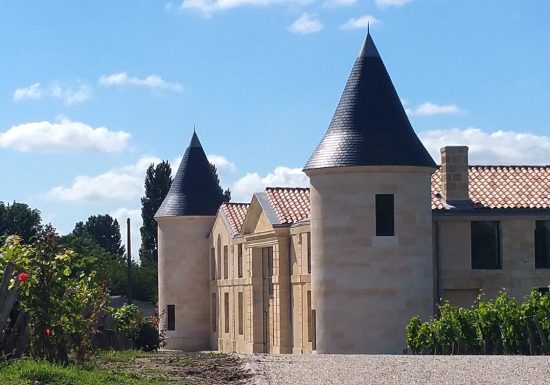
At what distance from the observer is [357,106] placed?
127ft

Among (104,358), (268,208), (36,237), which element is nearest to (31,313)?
(36,237)

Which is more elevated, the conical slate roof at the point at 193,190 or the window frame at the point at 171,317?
the conical slate roof at the point at 193,190

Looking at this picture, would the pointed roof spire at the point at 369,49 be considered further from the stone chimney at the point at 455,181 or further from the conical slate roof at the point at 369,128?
Answer: the stone chimney at the point at 455,181

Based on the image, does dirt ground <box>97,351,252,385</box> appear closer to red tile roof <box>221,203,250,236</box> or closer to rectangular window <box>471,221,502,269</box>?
rectangular window <box>471,221,502,269</box>

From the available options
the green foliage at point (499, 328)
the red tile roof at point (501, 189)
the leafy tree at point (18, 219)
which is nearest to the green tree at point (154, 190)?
the leafy tree at point (18, 219)

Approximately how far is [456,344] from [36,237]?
13.1 metres

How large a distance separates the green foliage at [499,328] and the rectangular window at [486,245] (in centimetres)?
873

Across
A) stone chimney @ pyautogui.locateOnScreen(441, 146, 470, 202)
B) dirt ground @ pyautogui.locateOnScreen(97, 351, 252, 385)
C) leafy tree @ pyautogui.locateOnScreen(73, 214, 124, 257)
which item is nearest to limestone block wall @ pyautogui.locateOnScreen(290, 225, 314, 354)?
stone chimney @ pyautogui.locateOnScreen(441, 146, 470, 202)

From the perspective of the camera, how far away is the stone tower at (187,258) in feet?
193

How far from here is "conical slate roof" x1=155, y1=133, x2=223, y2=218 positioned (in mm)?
58656

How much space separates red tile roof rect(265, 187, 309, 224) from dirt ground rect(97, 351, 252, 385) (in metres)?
20.6

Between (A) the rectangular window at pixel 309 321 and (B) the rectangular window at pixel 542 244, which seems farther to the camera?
(A) the rectangular window at pixel 309 321

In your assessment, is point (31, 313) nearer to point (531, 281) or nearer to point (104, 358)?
point (104, 358)

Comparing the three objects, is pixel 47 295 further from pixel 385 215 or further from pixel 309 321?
pixel 309 321
